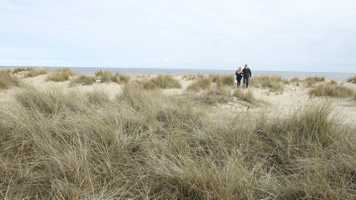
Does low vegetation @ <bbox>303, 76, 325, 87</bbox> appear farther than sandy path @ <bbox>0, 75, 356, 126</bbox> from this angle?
Yes

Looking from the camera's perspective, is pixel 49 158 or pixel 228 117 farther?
pixel 228 117

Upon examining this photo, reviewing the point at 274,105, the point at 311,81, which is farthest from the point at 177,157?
the point at 311,81

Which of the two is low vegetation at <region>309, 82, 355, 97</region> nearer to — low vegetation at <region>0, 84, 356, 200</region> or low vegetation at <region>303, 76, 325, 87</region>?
low vegetation at <region>303, 76, 325, 87</region>

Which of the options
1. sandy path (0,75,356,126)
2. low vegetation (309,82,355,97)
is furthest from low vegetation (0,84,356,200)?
low vegetation (309,82,355,97)

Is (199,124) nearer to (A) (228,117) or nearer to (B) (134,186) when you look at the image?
(A) (228,117)

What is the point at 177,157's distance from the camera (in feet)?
7.14

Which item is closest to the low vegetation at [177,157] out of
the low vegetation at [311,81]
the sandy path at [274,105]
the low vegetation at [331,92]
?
the sandy path at [274,105]

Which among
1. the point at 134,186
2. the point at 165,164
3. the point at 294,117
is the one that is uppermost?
the point at 294,117

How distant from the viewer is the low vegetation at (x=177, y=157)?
5.79ft

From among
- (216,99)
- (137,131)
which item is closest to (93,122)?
(137,131)

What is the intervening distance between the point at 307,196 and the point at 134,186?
3.80 feet

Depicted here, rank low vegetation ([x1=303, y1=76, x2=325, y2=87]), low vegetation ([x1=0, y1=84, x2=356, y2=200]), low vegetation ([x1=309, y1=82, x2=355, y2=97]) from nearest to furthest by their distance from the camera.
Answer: low vegetation ([x1=0, y1=84, x2=356, y2=200])
low vegetation ([x1=309, y1=82, x2=355, y2=97])
low vegetation ([x1=303, y1=76, x2=325, y2=87])

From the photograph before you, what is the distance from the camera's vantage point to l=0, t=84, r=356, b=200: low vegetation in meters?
1.76

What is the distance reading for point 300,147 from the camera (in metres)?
2.42
